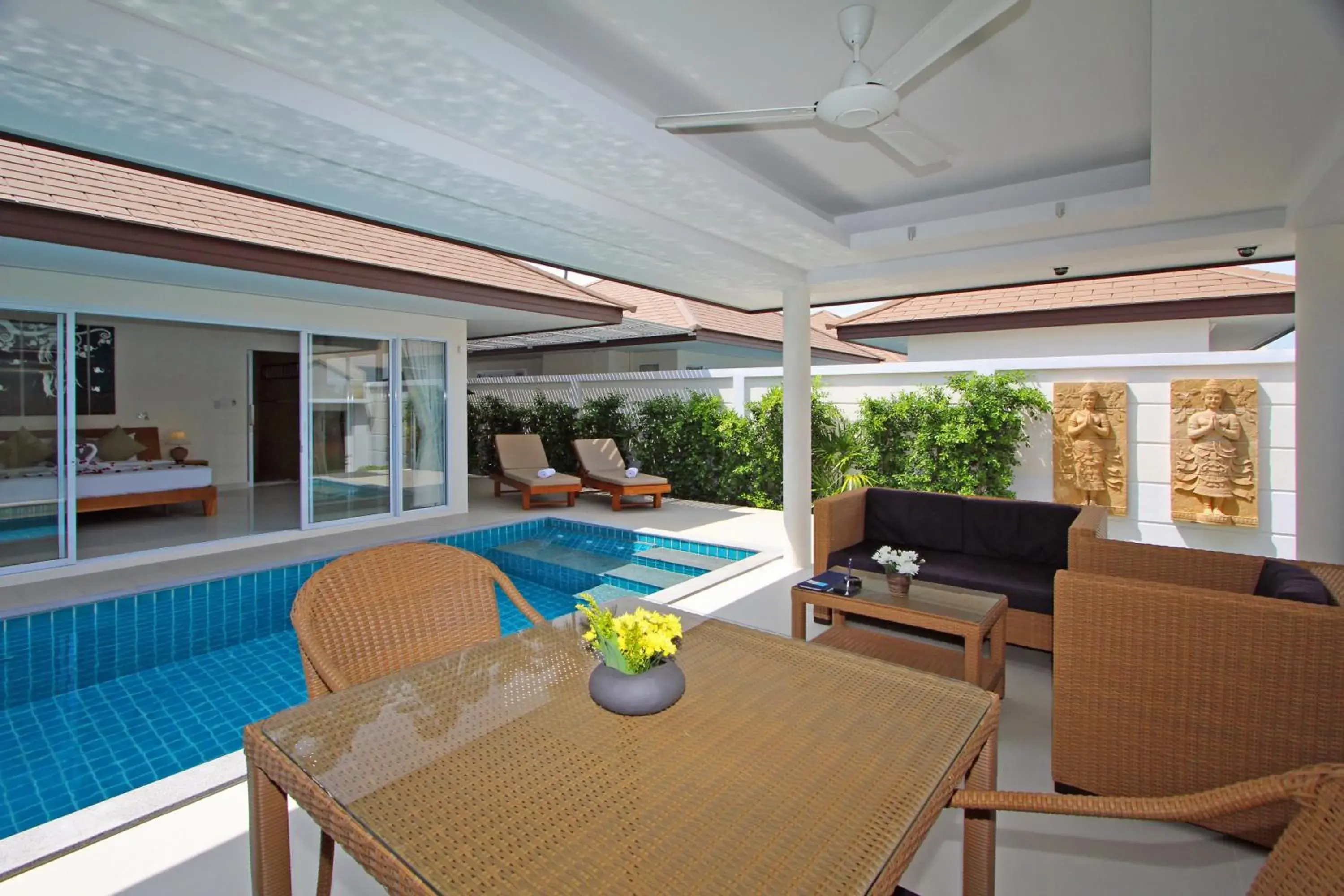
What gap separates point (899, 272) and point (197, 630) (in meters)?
6.87

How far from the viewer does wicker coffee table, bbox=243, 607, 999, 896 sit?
121 centimetres

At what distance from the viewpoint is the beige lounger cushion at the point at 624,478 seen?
33.0 ft

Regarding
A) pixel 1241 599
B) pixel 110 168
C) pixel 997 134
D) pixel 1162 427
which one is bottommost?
pixel 1241 599

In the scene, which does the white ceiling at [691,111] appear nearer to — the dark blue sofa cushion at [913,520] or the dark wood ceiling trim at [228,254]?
the dark wood ceiling trim at [228,254]

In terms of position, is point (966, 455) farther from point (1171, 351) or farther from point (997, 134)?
point (997, 134)

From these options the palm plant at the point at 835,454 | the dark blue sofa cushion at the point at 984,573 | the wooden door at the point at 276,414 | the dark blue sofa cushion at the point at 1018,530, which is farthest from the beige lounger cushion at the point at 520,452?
the dark blue sofa cushion at the point at 1018,530

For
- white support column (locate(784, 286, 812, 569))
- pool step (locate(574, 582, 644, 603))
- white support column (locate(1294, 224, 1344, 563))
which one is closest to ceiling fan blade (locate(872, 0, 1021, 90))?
white support column (locate(1294, 224, 1344, 563))

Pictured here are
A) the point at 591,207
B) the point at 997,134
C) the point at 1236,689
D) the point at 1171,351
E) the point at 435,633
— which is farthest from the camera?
the point at 1171,351

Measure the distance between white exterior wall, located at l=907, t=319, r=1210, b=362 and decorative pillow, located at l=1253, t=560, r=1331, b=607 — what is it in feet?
20.1

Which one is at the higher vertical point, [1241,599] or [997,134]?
[997,134]

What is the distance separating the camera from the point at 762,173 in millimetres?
4602

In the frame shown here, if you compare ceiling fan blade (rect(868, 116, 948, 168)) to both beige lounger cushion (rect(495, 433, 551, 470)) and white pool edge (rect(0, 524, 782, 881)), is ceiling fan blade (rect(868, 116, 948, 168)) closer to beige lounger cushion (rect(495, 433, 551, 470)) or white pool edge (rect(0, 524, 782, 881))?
white pool edge (rect(0, 524, 782, 881))

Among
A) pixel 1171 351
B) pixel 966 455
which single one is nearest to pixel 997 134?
pixel 966 455

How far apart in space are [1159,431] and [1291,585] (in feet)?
17.1
